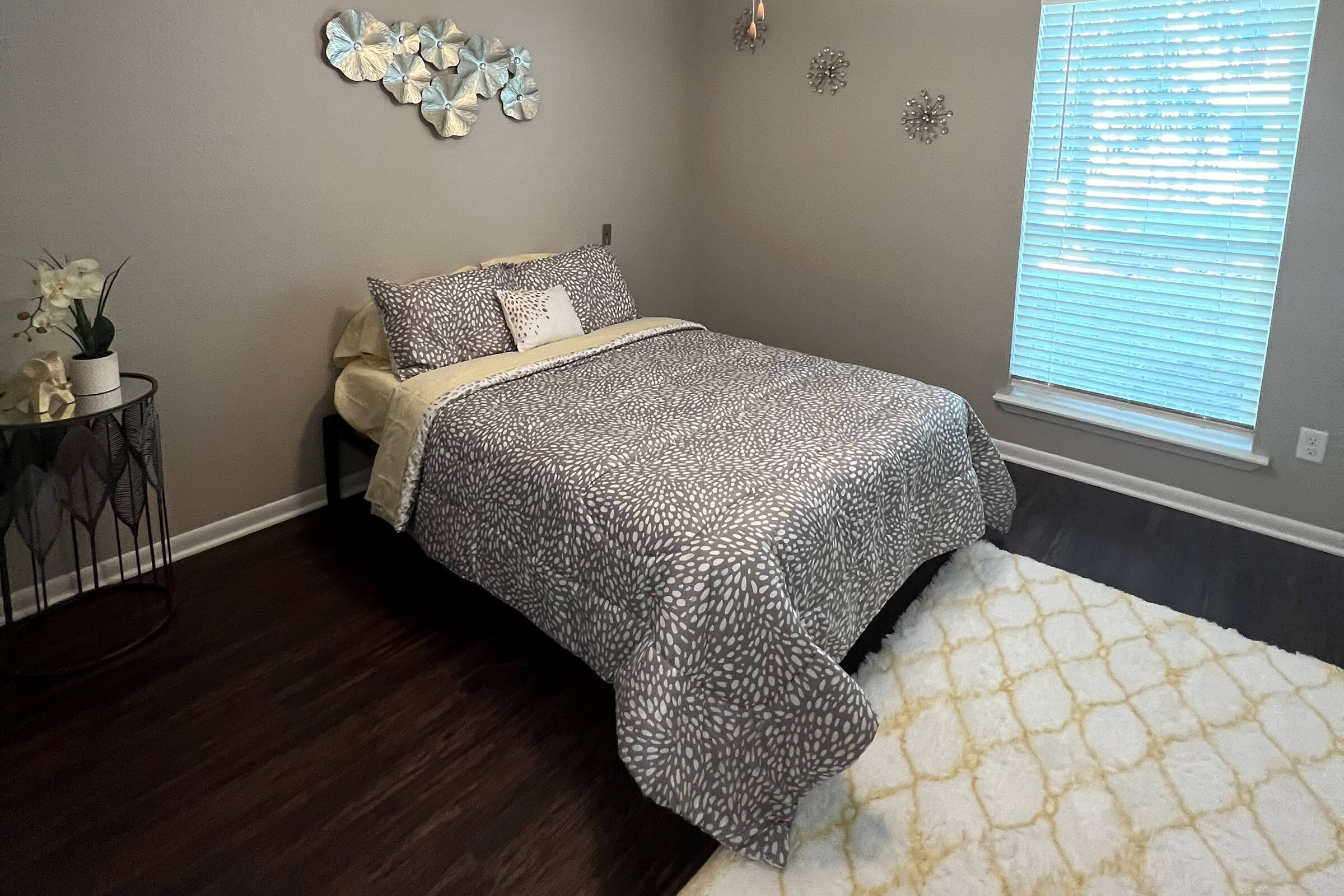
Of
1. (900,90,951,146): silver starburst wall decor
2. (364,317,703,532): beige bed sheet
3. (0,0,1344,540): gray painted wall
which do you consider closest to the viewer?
(0,0,1344,540): gray painted wall

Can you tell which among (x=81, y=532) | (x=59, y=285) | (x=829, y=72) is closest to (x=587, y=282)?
(x=829, y=72)

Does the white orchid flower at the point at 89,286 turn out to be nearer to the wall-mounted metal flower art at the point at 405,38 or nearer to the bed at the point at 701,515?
the bed at the point at 701,515

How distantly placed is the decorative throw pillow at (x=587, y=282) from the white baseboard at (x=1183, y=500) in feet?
5.75

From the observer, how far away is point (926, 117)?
3.47m

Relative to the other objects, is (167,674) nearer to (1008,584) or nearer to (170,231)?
(170,231)

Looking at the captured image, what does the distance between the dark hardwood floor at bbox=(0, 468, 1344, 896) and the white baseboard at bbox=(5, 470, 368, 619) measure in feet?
0.26

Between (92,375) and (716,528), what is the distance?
1.75 metres

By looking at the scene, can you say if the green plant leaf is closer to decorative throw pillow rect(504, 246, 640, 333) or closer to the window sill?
decorative throw pillow rect(504, 246, 640, 333)

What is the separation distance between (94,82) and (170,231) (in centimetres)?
44

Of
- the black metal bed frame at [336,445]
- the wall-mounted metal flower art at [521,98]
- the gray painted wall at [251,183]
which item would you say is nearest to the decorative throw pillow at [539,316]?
the gray painted wall at [251,183]

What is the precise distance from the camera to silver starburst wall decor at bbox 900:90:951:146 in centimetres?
342

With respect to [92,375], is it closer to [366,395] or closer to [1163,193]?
[366,395]

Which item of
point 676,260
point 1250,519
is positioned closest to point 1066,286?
point 1250,519

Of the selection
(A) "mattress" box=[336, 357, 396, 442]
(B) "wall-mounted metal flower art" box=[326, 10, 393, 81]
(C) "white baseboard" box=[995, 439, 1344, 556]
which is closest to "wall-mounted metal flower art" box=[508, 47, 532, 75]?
(B) "wall-mounted metal flower art" box=[326, 10, 393, 81]
